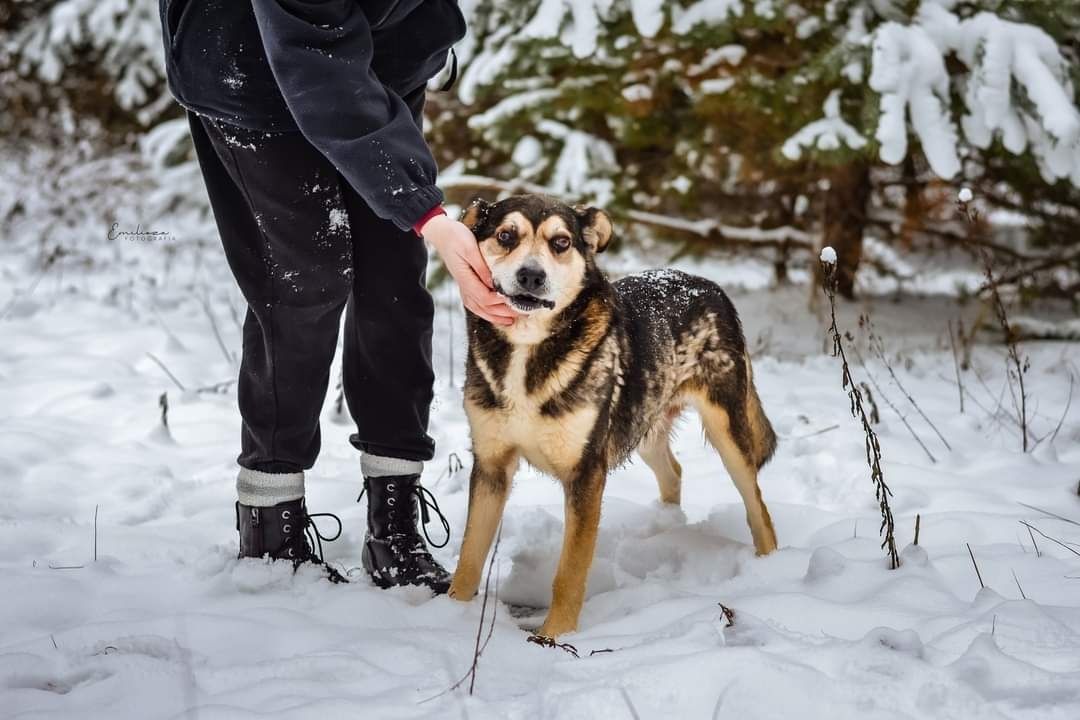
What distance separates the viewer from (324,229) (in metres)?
2.62

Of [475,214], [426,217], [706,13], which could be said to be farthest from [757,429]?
[706,13]

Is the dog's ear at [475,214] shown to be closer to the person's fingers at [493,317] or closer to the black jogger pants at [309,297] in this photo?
the black jogger pants at [309,297]

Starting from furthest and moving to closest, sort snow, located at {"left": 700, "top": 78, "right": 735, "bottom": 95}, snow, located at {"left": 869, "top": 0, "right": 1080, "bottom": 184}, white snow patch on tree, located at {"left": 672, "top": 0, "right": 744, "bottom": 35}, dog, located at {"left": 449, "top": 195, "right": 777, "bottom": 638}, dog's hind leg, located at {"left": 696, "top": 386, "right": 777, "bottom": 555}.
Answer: snow, located at {"left": 700, "top": 78, "right": 735, "bottom": 95}, white snow patch on tree, located at {"left": 672, "top": 0, "right": 744, "bottom": 35}, snow, located at {"left": 869, "top": 0, "right": 1080, "bottom": 184}, dog's hind leg, located at {"left": 696, "top": 386, "right": 777, "bottom": 555}, dog, located at {"left": 449, "top": 195, "right": 777, "bottom": 638}

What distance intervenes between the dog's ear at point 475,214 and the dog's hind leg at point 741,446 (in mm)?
1147

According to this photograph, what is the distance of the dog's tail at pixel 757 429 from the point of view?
3.43 metres

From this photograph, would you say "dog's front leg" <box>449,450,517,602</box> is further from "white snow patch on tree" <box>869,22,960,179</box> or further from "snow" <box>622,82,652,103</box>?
"snow" <box>622,82,652,103</box>

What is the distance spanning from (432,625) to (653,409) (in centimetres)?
116

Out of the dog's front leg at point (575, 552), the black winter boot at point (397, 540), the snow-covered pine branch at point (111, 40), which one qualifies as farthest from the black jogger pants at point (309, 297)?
the snow-covered pine branch at point (111, 40)

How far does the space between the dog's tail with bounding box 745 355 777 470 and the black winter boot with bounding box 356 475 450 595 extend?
131cm

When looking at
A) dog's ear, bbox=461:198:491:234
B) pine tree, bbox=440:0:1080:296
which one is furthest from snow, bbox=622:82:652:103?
dog's ear, bbox=461:198:491:234

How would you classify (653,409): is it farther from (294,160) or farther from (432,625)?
(294,160)

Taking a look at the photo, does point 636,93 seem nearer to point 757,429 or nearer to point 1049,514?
point 757,429

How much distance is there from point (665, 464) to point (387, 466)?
1243 millimetres

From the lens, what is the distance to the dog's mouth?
8.52ft
